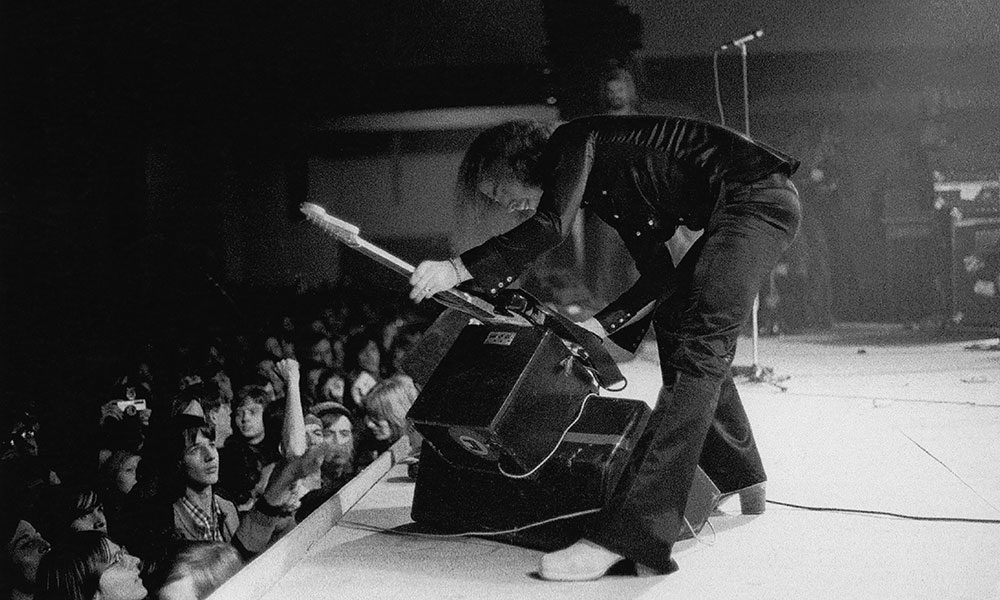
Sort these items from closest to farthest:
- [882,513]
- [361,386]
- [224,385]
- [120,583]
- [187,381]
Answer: [882,513]
[120,583]
[187,381]
[224,385]
[361,386]

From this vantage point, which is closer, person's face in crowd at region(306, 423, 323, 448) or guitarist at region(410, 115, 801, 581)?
guitarist at region(410, 115, 801, 581)

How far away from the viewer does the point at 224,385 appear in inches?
156

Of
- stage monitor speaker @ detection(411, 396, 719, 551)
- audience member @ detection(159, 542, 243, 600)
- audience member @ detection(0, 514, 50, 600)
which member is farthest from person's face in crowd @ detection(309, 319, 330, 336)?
stage monitor speaker @ detection(411, 396, 719, 551)

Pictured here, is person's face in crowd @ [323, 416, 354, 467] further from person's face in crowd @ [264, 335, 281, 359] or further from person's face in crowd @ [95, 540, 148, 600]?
person's face in crowd @ [264, 335, 281, 359]

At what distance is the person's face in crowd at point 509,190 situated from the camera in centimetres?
167

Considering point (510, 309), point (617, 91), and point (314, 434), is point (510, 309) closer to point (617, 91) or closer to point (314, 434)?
point (314, 434)

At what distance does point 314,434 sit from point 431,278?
1.99 meters

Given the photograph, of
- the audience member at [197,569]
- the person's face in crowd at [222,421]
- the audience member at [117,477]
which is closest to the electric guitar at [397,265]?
the audience member at [197,569]

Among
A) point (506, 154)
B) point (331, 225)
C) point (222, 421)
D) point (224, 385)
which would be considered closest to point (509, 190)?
point (506, 154)

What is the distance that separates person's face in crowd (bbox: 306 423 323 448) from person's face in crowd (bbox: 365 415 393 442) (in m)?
0.28

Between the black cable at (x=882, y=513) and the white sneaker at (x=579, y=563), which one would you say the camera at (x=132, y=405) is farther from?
the black cable at (x=882, y=513)

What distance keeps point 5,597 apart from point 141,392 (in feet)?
4.92

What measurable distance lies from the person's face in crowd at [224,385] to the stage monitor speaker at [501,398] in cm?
238

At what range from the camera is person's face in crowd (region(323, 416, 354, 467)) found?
3.23m
